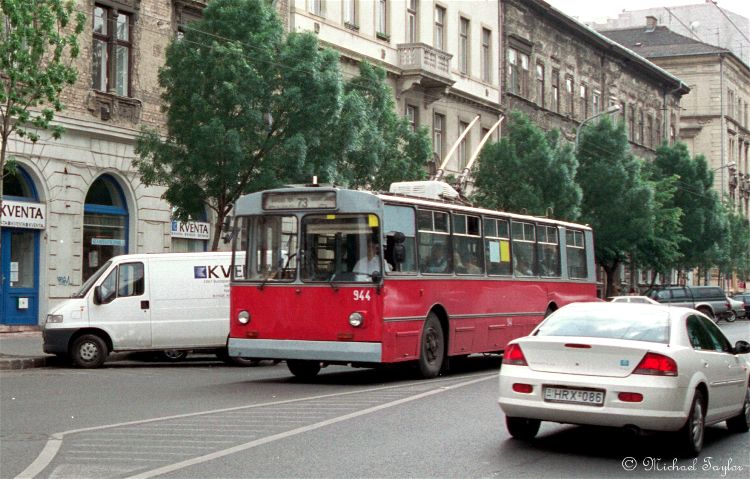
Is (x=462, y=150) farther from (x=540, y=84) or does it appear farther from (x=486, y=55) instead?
(x=540, y=84)

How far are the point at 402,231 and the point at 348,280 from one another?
120 cm

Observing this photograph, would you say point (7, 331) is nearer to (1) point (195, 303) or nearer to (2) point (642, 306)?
(1) point (195, 303)

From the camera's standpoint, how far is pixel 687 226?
63.0 meters

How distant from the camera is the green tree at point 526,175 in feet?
136

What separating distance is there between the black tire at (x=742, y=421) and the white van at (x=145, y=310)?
11.6 m

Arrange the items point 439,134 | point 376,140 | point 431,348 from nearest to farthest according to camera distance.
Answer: point 431,348, point 376,140, point 439,134

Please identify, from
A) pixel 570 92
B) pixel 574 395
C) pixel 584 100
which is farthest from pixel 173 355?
pixel 584 100

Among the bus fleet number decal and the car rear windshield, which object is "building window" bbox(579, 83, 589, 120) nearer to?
the bus fleet number decal

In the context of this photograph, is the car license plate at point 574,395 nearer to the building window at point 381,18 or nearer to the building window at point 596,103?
the building window at point 381,18

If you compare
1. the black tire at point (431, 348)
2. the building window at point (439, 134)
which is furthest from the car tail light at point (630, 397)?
the building window at point (439, 134)

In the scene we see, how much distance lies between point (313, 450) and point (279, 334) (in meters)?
7.33

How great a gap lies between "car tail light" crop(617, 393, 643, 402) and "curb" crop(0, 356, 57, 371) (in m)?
13.8

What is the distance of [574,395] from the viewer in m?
10.1

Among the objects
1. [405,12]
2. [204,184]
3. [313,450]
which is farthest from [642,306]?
[405,12]
